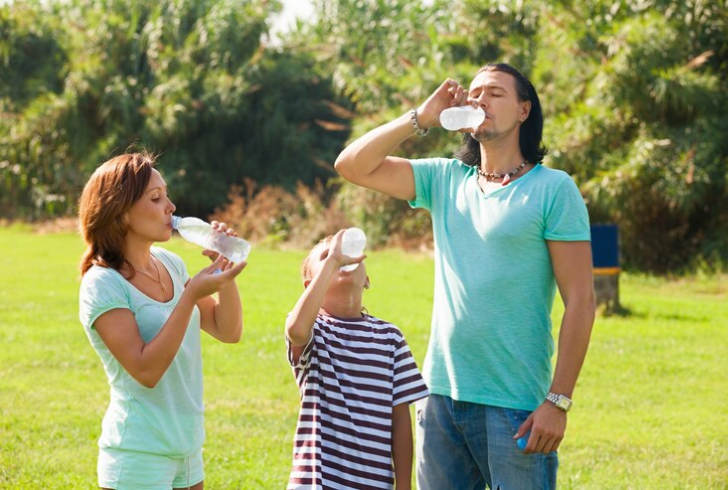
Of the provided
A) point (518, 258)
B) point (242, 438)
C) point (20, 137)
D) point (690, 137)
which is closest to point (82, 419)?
point (242, 438)

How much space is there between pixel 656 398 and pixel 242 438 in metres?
3.65

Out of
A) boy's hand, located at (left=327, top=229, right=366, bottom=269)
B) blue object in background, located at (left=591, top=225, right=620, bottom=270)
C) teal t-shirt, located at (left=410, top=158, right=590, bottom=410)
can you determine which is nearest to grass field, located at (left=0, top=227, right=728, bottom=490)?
blue object in background, located at (left=591, top=225, right=620, bottom=270)

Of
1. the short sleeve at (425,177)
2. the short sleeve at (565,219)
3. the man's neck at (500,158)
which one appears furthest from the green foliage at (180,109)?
the short sleeve at (565,219)

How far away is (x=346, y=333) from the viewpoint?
10.9ft

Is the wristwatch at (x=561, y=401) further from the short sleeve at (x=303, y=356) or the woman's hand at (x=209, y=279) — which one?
the woman's hand at (x=209, y=279)

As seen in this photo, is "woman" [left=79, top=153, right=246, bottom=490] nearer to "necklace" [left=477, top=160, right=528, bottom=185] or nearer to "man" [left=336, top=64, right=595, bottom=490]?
"man" [left=336, top=64, right=595, bottom=490]

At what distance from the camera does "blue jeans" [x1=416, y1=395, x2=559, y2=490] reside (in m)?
3.18

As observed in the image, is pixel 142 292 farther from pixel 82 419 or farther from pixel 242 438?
pixel 82 419

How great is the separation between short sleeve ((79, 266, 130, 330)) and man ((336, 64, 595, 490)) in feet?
3.63

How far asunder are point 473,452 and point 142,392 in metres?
1.15

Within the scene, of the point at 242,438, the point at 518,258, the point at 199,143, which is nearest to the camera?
the point at 518,258

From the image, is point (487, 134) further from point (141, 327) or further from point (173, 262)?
point (141, 327)

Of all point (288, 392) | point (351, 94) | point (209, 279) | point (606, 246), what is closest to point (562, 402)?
point (209, 279)

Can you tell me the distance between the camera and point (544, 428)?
3.11m
